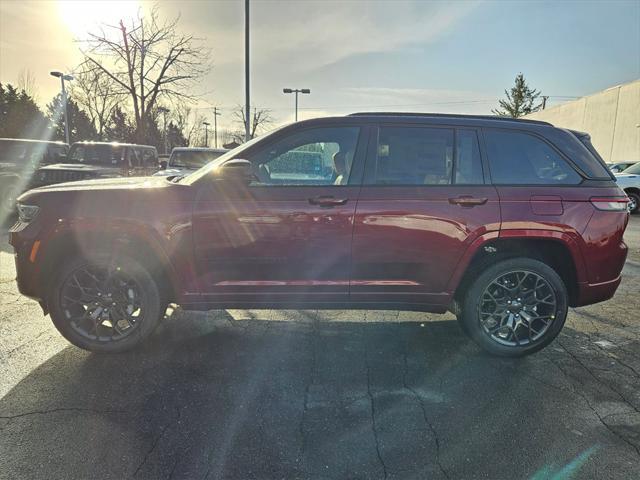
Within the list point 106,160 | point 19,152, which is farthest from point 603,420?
point 19,152

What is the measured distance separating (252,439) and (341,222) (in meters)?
1.61

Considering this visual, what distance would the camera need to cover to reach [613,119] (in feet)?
79.2

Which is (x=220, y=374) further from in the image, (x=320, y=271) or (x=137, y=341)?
(x=320, y=271)

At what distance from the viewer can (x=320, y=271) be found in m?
3.29

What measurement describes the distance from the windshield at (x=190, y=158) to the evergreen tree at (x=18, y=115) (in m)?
44.6

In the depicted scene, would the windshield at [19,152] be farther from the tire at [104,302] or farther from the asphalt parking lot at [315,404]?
the tire at [104,302]

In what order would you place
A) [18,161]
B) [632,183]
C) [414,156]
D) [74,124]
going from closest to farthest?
[414,156]
[18,161]
[632,183]
[74,124]

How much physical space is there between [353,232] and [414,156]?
825 millimetres

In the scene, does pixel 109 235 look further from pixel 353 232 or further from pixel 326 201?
pixel 353 232

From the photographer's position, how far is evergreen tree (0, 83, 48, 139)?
45.4 metres

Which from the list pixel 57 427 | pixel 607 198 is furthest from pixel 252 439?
pixel 607 198

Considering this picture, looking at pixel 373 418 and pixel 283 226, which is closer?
pixel 373 418

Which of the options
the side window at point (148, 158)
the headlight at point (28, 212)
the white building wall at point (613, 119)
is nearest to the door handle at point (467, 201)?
the headlight at point (28, 212)

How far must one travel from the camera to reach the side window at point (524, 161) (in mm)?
3385
